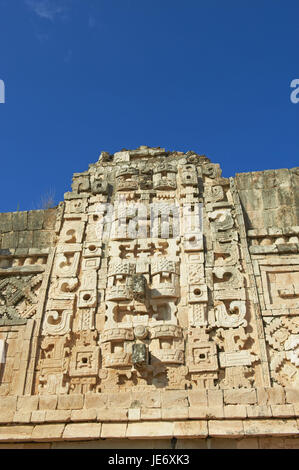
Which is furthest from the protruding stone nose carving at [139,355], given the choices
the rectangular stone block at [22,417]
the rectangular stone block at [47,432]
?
the rectangular stone block at [22,417]

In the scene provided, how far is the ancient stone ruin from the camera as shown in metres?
6.23

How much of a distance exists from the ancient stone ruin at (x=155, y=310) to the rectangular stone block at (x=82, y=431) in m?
0.02

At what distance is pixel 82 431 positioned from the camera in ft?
20.3

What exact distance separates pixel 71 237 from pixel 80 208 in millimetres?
707

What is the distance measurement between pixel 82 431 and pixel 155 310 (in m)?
2.32

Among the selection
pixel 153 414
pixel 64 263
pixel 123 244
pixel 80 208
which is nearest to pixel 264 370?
pixel 153 414

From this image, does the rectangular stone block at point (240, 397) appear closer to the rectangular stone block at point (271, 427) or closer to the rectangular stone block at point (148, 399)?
the rectangular stone block at point (271, 427)

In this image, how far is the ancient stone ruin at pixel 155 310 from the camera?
6.23 meters

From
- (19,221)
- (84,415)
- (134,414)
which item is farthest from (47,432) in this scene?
(19,221)

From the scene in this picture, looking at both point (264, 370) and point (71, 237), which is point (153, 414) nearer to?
point (264, 370)

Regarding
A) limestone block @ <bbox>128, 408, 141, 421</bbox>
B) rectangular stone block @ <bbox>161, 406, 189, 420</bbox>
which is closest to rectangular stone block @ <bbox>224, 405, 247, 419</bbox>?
rectangular stone block @ <bbox>161, 406, 189, 420</bbox>

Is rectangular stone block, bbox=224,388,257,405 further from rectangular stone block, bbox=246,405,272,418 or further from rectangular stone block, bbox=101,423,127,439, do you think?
rectangular stone block, bbox=101,423,127,439

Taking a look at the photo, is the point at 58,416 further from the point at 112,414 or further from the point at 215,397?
the point at 215,397

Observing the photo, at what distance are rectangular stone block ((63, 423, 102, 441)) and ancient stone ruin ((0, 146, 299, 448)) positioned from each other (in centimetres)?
2
